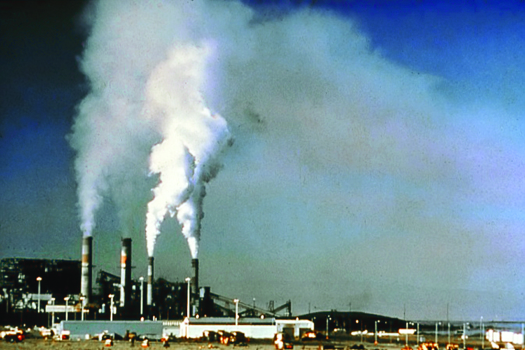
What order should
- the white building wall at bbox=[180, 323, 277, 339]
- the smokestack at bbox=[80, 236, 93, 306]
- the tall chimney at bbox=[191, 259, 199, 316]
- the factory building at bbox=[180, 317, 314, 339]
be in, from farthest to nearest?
the smokestack at bbox=[80, 236, 93, 306] < the tall chimney at bbox=[191, 259, 199, 316] < the factory building at bbox=[180, 317, 314, 339] < the white building wall at bbox=[180, 323, 277, 339]

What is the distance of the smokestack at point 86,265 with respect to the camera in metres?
180

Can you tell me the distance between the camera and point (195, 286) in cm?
18088

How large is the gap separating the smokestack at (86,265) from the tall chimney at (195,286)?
2352 centimetres

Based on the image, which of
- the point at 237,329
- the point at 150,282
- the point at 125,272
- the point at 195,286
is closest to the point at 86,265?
the point at 125,272

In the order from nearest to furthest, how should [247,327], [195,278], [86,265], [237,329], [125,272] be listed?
1. [237,329]
2. [247,327]
3. [195,278]
4. [86,265]
5. [125,272]

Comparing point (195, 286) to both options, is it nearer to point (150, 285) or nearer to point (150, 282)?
point (150, 282)

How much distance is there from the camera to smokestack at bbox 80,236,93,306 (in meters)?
180

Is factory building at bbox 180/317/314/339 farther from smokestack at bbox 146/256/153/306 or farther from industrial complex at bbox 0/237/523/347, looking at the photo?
smokestack at bbox 146/256/153/306

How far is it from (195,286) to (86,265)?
24.9m

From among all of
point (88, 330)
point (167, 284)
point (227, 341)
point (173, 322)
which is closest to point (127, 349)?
point (227, 341)

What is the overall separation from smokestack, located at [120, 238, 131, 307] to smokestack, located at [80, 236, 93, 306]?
777 centimetres

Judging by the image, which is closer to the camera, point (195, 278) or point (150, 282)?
point (195, 278)

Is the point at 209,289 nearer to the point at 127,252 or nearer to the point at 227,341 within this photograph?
the point at 127,252

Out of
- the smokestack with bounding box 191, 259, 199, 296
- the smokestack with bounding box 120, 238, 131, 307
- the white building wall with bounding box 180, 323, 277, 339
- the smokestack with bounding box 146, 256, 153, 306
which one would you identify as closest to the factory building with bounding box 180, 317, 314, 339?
the white building wall with bounding box 180, 323, 277, 339
